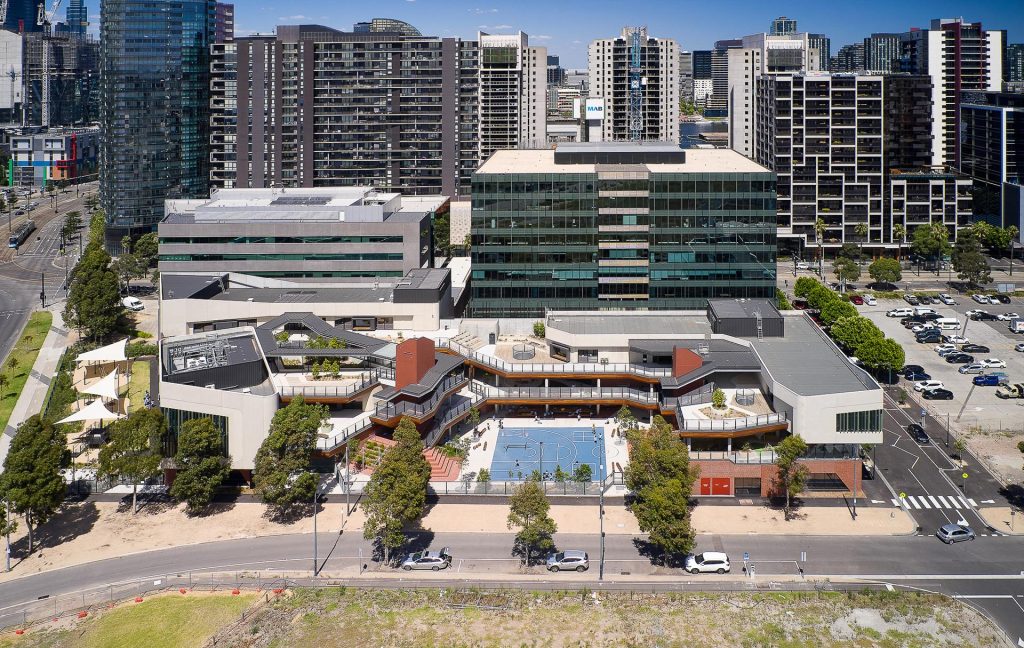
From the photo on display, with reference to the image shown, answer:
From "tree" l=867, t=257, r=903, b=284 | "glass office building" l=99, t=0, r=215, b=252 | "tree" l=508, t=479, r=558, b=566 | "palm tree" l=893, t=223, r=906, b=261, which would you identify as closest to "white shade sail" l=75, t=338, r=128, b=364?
"tree" l=508, t=479, r=558, b=566

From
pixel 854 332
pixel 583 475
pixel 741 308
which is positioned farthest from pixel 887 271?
pixel 583 475

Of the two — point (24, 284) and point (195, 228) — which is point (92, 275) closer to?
point (195, 228)

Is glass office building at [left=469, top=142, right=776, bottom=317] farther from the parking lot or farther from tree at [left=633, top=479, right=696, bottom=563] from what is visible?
tree at [left=633, top=479, right=696, bottom=563]

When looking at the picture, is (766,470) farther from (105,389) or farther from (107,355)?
(107,355)

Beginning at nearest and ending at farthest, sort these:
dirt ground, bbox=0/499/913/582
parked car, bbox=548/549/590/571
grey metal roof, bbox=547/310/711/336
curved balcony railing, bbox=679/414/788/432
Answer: parked car, bbox=548/549/590/571, dirt ground, bbox=0/499/913/582, curved balcony railing, bbox=679/414/788/432, grey metal roof, bbox=547/310/711/336

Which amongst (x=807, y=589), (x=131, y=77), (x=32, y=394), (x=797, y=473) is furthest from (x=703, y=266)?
(x=131, y=77)
